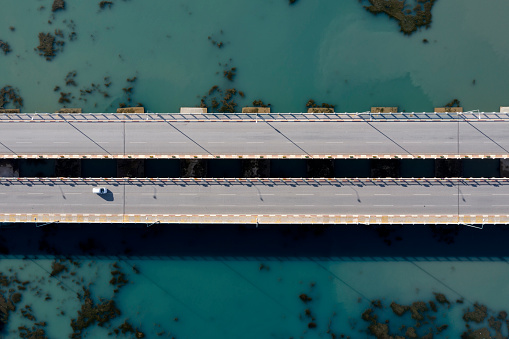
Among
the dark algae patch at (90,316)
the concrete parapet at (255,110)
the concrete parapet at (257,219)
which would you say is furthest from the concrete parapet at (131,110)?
the dark algae patch at (90,316)

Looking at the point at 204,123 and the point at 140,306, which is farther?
the point at 140,306

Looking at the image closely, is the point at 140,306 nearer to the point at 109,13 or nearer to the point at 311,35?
the point at 109,13

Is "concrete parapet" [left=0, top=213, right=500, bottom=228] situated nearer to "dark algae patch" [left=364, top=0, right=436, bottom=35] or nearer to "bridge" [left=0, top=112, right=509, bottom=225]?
"bridge" [left=0, top=112, right=509, bottom=225]

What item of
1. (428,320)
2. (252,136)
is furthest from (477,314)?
(252,136)

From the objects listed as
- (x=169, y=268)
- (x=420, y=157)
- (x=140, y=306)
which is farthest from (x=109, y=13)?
(x=420, y=157)

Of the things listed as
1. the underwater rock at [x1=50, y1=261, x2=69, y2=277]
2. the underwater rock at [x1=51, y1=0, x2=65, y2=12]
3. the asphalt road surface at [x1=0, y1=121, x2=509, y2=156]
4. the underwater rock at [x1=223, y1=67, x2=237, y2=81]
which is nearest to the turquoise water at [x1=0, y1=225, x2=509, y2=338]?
the underwater rock at [x1=50, y1=261, x2=69, y2=277]
